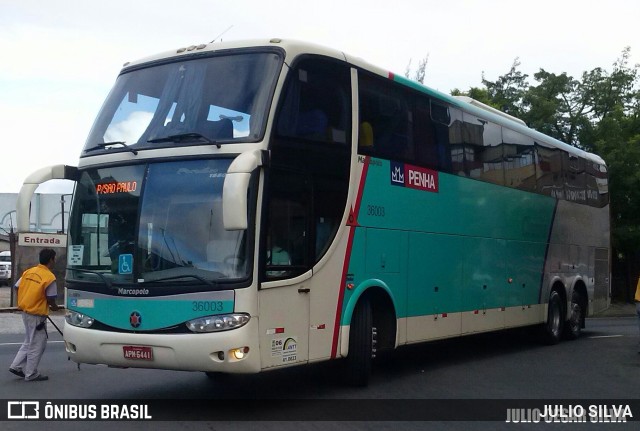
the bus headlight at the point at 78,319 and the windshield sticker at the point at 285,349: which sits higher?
the bus headlight at the point at 78,319

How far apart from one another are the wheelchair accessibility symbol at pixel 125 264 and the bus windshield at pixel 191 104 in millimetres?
1239

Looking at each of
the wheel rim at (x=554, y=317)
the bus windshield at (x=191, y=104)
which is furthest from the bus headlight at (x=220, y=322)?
the wheel rim at (x=554, y=317)

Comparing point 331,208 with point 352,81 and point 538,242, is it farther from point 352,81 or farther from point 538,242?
point 538,242

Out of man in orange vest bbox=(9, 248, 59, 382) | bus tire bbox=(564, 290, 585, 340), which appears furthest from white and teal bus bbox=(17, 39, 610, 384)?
bus tire bbox=(564, 290, 585, 340)

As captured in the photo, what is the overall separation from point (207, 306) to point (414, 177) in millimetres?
4494

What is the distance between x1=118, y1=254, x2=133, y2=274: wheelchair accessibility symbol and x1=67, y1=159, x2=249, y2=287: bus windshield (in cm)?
1

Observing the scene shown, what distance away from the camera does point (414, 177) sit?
475 inches

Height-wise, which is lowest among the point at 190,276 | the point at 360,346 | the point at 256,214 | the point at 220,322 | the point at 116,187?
the point at 360,346

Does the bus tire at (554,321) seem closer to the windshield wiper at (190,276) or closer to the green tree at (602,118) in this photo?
the windshield wiper at (190,276)

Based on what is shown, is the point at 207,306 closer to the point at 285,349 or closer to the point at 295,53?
the point at 285,349

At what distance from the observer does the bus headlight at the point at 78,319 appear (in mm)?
9367

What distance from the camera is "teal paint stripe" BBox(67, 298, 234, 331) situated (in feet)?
28.3

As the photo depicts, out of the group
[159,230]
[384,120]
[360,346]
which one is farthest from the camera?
[384,120]

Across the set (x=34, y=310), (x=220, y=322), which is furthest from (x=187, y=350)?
(x=34, y=310)
